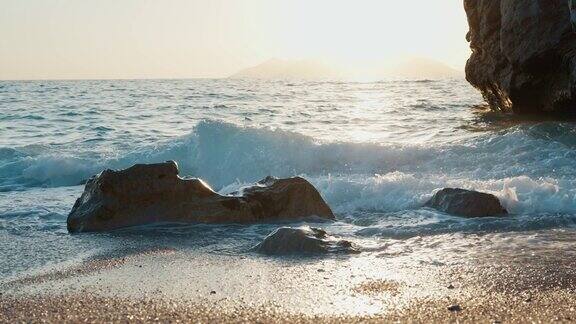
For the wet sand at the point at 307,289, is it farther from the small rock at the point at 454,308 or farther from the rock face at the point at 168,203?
the rock face at the point at 168,203

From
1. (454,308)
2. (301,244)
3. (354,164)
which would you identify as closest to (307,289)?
(454,308)

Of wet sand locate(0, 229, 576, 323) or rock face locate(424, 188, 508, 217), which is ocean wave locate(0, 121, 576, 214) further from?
wet sand locate(0, 229, 576, 323)

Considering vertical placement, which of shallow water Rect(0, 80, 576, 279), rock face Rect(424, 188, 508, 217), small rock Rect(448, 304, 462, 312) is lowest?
shallow water Rect(0, 80, 576, 279)

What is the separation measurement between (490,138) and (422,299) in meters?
9.71

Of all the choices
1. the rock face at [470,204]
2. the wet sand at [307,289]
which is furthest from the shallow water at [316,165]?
the wet sand at [307,289]

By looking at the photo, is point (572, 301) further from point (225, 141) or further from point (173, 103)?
point (173, 103)

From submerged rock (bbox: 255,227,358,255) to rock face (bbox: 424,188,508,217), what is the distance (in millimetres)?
2182

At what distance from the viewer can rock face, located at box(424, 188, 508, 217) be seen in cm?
729

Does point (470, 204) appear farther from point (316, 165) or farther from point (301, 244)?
point (316, 165)

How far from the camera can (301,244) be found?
5582mm

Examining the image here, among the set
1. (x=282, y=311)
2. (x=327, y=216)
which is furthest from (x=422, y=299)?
(x=327, y=216)

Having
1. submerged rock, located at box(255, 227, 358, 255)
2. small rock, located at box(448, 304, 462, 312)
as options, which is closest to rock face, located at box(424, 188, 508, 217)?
submerged rock, located at box(255, 227, 358, 255)

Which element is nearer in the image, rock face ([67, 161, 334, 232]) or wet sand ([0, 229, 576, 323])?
wet sand ([0, 229, 576, 323])

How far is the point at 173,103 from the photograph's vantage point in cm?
A: 3138
